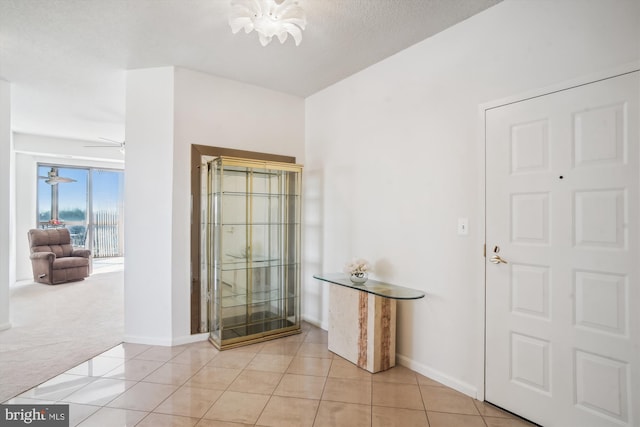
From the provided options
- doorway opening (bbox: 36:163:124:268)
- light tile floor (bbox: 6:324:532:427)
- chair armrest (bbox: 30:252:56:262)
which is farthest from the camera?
doorway opening (bbox: 36:163:124:268)

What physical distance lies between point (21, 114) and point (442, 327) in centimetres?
670

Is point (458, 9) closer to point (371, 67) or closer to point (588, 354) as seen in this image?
point (371, 67)

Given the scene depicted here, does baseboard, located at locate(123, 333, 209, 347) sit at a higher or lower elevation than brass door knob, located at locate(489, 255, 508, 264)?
lower

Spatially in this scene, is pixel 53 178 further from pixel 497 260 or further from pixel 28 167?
pixel 497 260

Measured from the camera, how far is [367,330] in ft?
9.16

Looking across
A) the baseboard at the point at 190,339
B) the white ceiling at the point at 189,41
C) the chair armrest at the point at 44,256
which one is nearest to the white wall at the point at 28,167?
the chair armrest at the point at 44,256

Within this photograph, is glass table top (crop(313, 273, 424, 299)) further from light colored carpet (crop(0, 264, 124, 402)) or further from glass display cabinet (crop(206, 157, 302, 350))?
light colored carpet (crop(0, 264, 124, 402))

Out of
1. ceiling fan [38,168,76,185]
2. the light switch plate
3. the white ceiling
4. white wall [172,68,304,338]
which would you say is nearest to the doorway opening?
ceiling fan [38,168,76,185]

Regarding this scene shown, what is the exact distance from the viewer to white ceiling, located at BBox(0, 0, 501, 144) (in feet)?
7.79

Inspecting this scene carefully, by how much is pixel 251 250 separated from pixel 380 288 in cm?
146

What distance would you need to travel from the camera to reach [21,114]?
509 cm

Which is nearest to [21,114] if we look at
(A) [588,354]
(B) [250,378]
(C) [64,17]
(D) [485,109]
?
(C) [64,17]

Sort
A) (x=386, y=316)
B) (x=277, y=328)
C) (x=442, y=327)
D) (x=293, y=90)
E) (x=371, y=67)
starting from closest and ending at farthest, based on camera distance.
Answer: (x=442, y=327), (x=386, y=316), (x=371, y=67), (x=277, y=328), (x=293, y=90)

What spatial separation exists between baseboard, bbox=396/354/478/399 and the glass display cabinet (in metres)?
1.32
